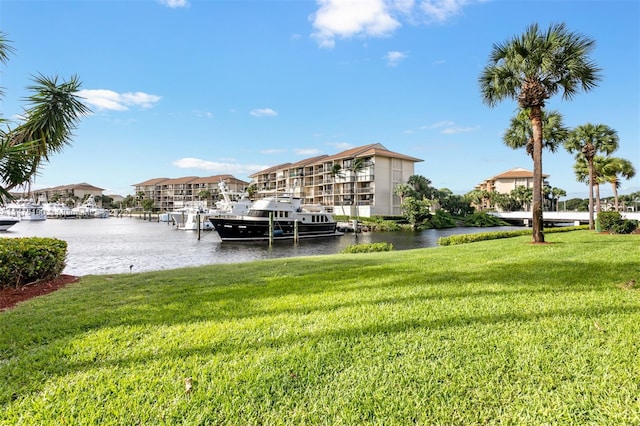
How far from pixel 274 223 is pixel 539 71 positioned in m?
27.7

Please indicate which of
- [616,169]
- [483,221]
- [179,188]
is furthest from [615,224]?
[179,188]

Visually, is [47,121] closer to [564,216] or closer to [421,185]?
[564,216]

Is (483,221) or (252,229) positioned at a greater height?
(483,221)

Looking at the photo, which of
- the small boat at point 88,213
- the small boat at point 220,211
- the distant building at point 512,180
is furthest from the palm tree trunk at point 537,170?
the small boat at point 88,213

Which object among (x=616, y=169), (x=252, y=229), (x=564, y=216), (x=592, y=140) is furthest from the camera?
→ (x=564, y=216)

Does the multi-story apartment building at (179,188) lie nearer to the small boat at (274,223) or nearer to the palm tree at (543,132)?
the small boat at (274,223)

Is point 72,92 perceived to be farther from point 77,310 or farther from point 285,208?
point 285,208

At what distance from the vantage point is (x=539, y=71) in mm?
13078

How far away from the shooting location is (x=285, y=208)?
3775 centimetres

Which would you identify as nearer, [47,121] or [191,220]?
[47,121]

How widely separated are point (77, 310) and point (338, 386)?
4294 mm

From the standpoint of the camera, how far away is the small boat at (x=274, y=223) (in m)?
34.0

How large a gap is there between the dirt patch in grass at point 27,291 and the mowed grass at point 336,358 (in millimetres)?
582

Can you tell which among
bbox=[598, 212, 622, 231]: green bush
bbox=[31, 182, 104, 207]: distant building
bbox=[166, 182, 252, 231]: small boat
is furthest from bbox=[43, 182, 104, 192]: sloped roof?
bbox=[598, 212, 622, 231]: green bush
